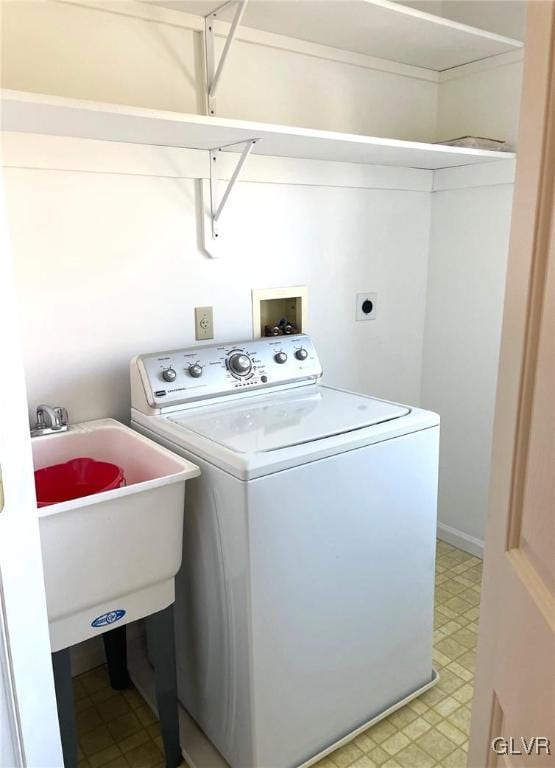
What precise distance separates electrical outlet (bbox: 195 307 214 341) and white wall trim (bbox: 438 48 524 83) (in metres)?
1.44

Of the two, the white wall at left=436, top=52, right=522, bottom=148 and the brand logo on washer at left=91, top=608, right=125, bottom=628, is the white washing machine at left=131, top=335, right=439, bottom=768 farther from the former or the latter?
the white wall at left=436, top=52, right=522, bottom=148

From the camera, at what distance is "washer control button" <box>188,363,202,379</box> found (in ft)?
5.94

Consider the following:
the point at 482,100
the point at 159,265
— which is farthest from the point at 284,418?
the point at 482,100

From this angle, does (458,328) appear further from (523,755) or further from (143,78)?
(523,755)

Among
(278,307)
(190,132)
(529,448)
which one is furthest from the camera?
(278,307)

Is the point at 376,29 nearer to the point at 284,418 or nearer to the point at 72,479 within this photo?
the point at 284,418

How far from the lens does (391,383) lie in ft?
8.70

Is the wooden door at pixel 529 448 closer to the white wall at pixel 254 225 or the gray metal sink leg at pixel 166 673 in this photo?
the gray metal sink leg at pixel 166 673

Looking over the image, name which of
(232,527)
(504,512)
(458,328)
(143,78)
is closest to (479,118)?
(458,328)

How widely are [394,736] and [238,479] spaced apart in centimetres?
98

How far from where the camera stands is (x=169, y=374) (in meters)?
1.76

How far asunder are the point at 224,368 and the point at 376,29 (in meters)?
1.23

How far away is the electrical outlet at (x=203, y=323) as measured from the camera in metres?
2.01

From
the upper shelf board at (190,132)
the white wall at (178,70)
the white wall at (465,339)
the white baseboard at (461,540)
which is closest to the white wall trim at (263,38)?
the white wall at (178,70)
